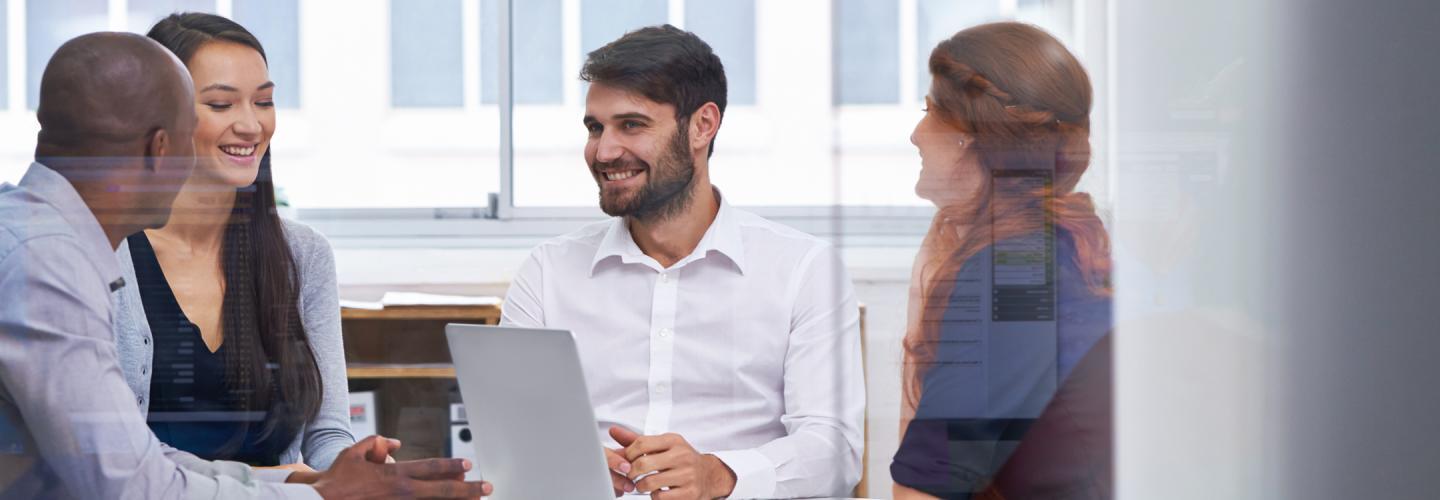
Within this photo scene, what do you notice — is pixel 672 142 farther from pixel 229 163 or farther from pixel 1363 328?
pixel 1363 328

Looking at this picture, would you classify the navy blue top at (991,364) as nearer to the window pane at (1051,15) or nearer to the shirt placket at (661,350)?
the window pane at (1051,15)

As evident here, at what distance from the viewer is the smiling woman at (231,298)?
79.8 inches

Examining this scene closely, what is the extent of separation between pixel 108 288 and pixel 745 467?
43.8 inches

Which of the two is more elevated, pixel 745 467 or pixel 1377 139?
pixel 1377 139

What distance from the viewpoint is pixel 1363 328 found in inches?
90.0

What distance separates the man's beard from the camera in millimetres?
2246

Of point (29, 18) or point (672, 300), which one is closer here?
point (29, 18)

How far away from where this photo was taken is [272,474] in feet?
6.81

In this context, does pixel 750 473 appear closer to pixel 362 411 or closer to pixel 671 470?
pixel 671 470

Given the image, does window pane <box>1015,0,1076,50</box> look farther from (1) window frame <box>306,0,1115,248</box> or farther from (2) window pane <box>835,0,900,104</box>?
(2) window pane <box>835,0,900,104</box>

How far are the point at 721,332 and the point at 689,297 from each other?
0.30 ft

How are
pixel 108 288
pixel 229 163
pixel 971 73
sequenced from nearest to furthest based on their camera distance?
pixel 108 288
pixel 229 163
pixel 971 73

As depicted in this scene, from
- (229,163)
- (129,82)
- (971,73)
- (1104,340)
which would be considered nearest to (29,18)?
(129,82)

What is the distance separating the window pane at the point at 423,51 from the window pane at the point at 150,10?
349 mm
